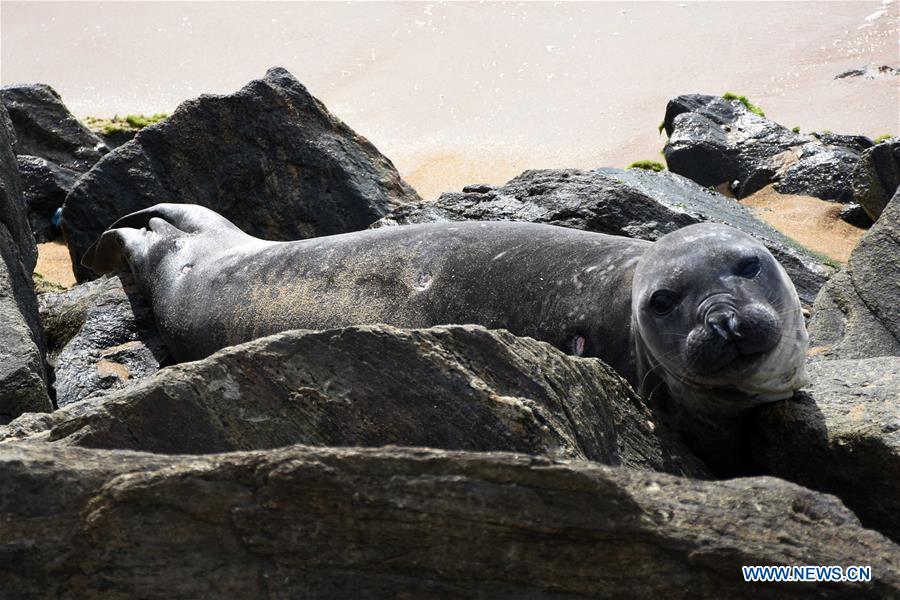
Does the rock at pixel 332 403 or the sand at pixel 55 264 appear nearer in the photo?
the rock at pixel 332 403

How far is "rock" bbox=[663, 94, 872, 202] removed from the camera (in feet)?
41.3

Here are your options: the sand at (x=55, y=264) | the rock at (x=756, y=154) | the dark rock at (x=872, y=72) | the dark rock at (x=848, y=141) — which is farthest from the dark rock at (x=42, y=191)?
the dark rock at (x=872, y=72)

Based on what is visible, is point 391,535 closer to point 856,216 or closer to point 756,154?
point 856,216

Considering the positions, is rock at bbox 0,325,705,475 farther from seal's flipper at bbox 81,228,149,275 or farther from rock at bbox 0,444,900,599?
seal's flipper at bbox 81,228,149,275

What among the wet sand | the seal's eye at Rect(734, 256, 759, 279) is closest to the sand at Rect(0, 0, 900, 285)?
the wet sand

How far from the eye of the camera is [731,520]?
281 centimetres

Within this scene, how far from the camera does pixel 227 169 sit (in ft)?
28.8

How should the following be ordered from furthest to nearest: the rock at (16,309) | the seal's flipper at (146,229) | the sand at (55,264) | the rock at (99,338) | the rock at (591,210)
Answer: the sand at (55,264), the seal's flipper at (146,229), the rock at (591,210), the rock at (99,338), the rock at (16,309)

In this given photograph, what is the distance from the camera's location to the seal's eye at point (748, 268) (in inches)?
177

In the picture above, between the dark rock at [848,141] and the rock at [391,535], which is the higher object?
the rock at [391,535]

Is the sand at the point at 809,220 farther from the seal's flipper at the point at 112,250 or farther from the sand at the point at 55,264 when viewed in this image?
the sand at the point at 55,264

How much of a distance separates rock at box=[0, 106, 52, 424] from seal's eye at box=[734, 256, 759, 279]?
310 centimetres

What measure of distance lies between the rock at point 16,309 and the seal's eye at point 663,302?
9.07 feet

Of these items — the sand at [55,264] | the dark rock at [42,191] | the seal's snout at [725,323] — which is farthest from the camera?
the dark rock at [42,191]
